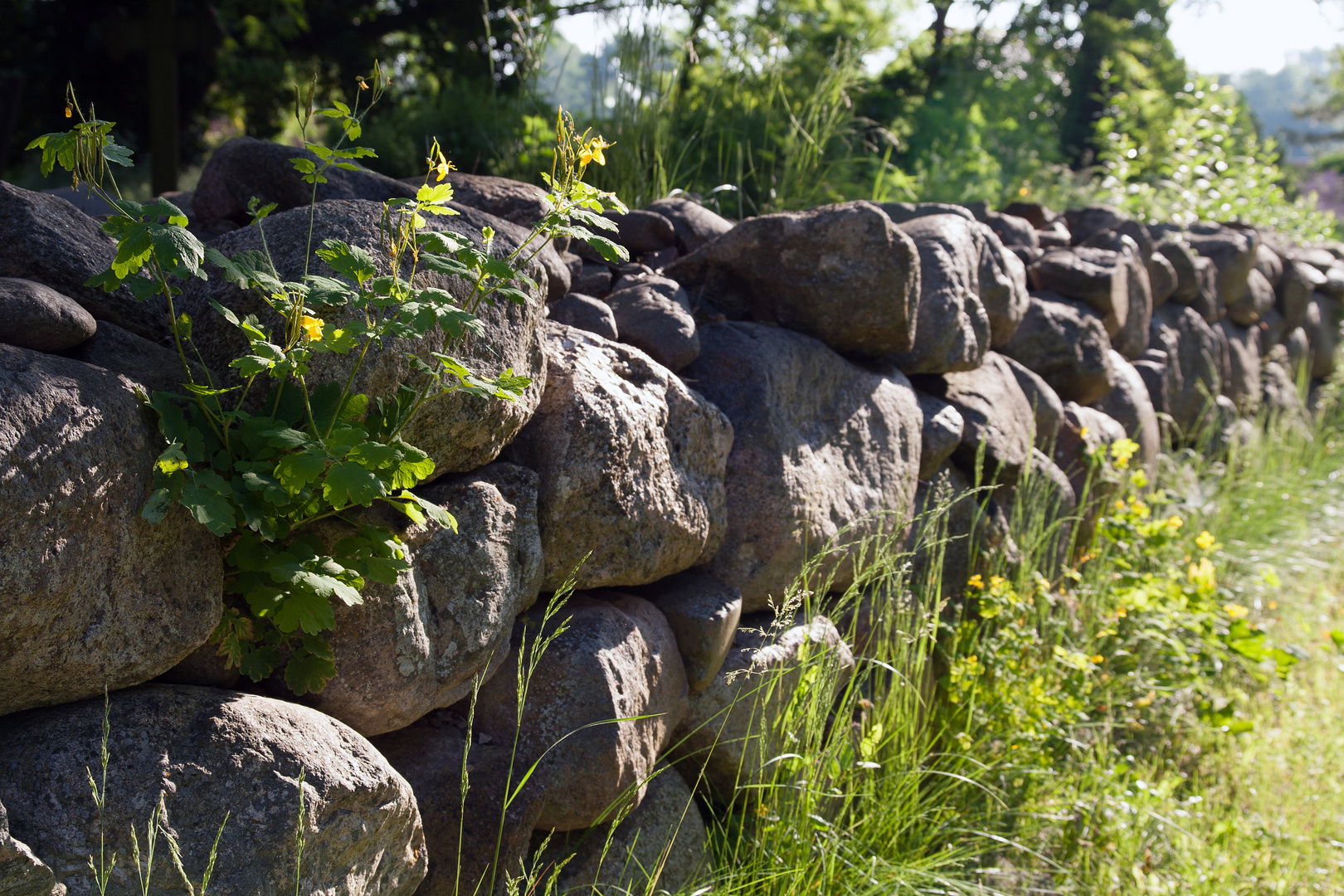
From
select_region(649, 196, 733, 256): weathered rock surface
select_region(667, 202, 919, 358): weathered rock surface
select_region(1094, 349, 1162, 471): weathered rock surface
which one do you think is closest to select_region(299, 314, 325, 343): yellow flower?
select_region(667, 202, 919, 358): weathered rock surface

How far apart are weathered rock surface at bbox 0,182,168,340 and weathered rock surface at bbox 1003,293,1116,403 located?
10.5 ft

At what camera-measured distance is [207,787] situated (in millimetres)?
1183

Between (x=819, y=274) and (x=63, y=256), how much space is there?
163 centimetres

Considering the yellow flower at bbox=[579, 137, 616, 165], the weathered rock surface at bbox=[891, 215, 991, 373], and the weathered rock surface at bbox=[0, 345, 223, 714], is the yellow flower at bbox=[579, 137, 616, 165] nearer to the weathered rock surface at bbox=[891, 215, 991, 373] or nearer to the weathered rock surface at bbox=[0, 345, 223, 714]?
the weathered rock surface at bbox=[0, 345, 223, 714]

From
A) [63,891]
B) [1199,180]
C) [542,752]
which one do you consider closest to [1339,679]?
[542,752]

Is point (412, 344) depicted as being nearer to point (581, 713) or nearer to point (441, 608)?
point (441, 608)

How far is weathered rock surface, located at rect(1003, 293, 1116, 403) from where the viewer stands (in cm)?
393

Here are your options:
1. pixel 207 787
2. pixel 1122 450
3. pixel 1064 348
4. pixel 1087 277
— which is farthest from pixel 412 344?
pixel 1087 277

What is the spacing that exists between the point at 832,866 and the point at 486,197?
5.06 ft

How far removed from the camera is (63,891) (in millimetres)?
1089

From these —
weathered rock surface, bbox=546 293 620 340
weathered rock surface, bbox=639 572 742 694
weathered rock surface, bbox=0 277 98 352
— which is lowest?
weathered rock surface, bbox=639 572 742 694

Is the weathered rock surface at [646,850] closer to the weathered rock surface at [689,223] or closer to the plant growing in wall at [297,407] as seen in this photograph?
the plant growing in wall at [297,407]

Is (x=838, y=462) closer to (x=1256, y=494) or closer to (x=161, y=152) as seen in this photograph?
(x=1256, y=494)

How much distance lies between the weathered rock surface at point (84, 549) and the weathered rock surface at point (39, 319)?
0.21ft
